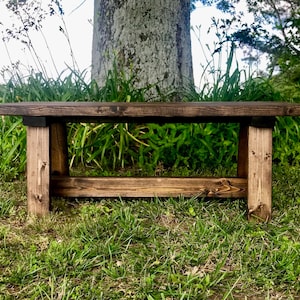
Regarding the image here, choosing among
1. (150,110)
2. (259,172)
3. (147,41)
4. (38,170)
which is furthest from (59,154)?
(147,41)

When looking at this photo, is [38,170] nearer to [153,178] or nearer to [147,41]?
[153,178]

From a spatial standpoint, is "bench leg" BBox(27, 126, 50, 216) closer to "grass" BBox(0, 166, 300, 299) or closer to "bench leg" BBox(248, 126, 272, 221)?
"grass" BBox(0, 166, 300, 299)

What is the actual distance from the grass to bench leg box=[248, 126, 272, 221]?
78 millimetres

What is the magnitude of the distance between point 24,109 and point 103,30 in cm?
185

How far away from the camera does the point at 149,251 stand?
1.84 metres

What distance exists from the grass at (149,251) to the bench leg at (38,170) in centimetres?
8

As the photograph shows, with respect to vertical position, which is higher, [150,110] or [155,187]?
[150,110]

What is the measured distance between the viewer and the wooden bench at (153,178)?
208cm

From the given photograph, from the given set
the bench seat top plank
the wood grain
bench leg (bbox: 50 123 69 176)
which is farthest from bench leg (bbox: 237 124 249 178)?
bench leg (bbox: 50 123 69 176)

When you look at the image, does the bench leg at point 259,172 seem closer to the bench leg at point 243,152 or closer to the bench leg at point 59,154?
the bench leg at point 243,152

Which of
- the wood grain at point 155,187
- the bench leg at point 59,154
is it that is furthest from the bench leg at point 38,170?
the bench leg at point 59,154

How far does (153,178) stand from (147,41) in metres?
1.62

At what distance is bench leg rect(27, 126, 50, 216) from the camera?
223 cm

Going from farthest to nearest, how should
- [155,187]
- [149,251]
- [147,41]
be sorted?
1. [147,41]
2. [155,187]
3. [149,251]
